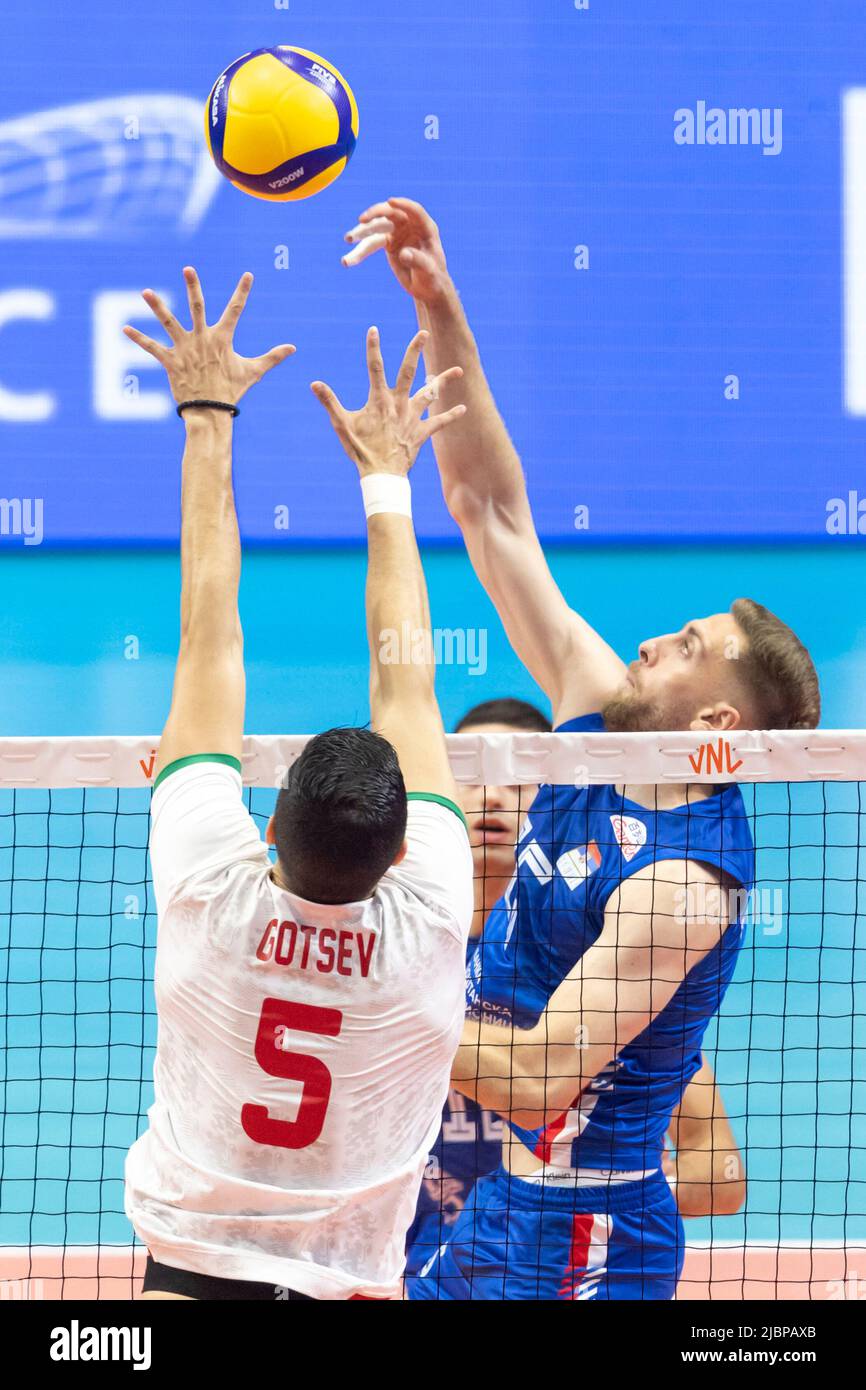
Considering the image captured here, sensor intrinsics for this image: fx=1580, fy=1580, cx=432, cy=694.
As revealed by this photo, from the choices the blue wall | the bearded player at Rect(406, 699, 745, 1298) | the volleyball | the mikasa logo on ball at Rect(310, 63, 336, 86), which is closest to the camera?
the bearded player at Rect(406, 699, 745, 1298)

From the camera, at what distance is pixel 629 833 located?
12.3ft

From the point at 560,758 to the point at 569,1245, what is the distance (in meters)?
1.11

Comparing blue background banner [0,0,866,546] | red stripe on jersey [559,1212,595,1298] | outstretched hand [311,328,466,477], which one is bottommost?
red stripe on jersey [559,1212,595,1298]

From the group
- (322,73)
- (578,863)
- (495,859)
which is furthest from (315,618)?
(578,863)

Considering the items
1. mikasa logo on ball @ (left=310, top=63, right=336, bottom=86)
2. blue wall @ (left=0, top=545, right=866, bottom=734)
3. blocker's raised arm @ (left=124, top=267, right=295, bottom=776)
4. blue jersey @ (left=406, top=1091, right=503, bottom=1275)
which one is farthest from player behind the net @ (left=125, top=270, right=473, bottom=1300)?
blue wall @ (left=0, top=545, right=866, bottom=734)

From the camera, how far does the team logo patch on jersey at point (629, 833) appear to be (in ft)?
12.1

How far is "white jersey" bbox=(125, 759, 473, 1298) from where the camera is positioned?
2.41 metres

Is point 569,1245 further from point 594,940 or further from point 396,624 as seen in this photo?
point 396,624

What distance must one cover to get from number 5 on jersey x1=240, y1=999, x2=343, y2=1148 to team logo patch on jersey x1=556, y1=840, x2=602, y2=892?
1.40 meters

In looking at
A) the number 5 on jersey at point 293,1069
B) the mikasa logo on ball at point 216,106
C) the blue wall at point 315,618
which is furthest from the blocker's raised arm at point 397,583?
the blue wall at point 315,618

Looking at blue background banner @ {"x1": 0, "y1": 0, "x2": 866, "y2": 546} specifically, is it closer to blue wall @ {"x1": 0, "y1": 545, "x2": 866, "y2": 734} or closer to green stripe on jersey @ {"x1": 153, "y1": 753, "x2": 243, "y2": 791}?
blue wall @ {"x1": 0, "y1": 545, "x2": 866, "y2": 734}

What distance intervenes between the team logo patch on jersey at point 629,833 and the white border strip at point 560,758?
11 cm

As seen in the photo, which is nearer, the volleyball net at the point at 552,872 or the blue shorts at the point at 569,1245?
the blue shorts at the point at 569,1245

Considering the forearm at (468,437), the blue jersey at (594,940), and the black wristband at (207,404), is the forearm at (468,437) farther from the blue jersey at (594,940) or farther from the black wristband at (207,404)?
the black wristband at (207,404)
